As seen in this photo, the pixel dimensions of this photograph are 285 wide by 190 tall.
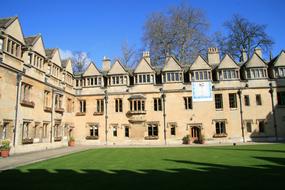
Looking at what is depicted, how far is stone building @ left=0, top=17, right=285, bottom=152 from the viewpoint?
91.4ft

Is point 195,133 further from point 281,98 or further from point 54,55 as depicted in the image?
point 54,55

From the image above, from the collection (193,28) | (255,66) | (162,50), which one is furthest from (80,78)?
(255,66)

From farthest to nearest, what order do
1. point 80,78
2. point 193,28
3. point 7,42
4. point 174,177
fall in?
1. point 193,28
2. point 80,78
3. point 7,42
4. point 174,177

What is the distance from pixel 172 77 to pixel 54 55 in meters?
14.1

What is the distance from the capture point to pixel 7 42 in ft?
62.6

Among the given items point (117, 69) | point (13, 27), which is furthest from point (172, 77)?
point (13, 27)

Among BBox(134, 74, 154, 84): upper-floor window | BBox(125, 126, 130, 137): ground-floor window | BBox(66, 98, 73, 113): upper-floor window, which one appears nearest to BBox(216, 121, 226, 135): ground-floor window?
BBox(134, 74, 154, 84): upper-floor window

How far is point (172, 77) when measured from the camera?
3044 cm

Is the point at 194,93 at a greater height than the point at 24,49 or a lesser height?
lesser

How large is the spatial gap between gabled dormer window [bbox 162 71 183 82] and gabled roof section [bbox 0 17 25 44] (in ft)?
53.8

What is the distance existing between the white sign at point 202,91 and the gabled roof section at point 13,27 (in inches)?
754

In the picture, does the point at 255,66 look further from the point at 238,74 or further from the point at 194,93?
the point at 194,93

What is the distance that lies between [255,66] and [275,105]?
16.6ft

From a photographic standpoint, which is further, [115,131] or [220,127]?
[115,131]
